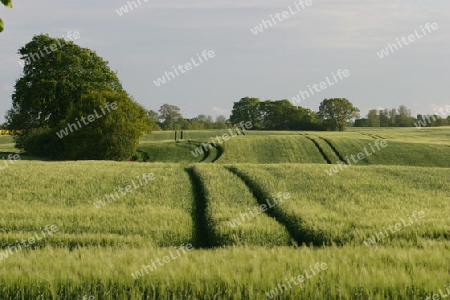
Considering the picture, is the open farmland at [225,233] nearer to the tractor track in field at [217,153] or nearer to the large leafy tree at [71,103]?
the large leafy tree at [71,103]

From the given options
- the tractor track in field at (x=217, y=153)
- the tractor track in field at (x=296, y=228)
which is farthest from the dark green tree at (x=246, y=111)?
the tractor track in field at (x=296, y=228)

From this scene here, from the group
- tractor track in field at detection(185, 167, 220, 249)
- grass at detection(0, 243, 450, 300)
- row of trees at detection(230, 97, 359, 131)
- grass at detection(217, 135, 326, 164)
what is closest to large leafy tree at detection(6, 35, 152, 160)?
grass at detection(217, 135, 326, 164)

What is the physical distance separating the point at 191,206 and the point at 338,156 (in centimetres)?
4089

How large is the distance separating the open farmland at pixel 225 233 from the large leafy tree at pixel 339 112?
275 ft

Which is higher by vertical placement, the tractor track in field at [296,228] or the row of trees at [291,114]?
the row of trees at [291,114]

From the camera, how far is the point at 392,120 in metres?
147

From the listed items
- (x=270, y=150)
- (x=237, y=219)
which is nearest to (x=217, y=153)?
(x=270, y=150)

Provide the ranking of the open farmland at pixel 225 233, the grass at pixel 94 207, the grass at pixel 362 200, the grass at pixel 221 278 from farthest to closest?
the grass at pixel 362 200, the grass at pixel 94 207, the open farmland at pixel 225 233, the grass at pixel 221 278

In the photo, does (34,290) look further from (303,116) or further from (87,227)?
(303,116)

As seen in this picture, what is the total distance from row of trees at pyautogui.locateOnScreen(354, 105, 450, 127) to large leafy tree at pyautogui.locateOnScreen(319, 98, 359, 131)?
32.9m

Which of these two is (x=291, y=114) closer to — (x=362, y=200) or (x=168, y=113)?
(x=168, y=113)

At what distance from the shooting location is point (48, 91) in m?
49.4

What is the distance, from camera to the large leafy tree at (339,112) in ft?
363

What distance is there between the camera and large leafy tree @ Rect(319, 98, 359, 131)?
111m
